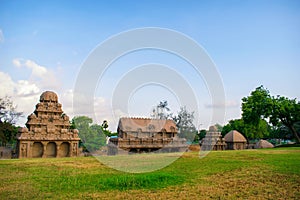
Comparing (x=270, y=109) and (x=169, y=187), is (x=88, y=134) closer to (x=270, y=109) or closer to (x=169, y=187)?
(x=270, y=109)

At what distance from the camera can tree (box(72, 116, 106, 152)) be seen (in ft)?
161

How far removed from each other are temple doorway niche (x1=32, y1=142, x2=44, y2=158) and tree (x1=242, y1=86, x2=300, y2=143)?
92.7ft

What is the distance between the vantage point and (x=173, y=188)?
9.07m

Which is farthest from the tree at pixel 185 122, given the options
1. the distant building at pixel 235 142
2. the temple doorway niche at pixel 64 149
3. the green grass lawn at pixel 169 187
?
the green grass lawn at pixel 169 187

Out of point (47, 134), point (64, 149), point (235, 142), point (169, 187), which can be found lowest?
point (64, 149)

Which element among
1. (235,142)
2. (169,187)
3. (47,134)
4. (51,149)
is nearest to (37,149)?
(51,149)

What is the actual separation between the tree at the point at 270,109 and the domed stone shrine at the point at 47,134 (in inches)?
977

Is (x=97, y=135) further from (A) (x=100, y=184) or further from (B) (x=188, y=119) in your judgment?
(A) (x=100, y=184)

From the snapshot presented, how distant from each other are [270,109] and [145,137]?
59.9 ft

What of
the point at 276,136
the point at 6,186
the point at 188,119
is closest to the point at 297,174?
the point at 6,186

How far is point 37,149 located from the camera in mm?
32281

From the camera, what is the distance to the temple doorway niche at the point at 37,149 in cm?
3191

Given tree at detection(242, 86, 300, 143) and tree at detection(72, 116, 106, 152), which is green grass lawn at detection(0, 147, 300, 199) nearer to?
tree at detection(242, 86, 300, 143)

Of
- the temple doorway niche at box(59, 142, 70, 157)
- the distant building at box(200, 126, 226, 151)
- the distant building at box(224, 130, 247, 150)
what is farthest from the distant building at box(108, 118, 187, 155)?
the distant building at box(224, 130, 247, 150)
